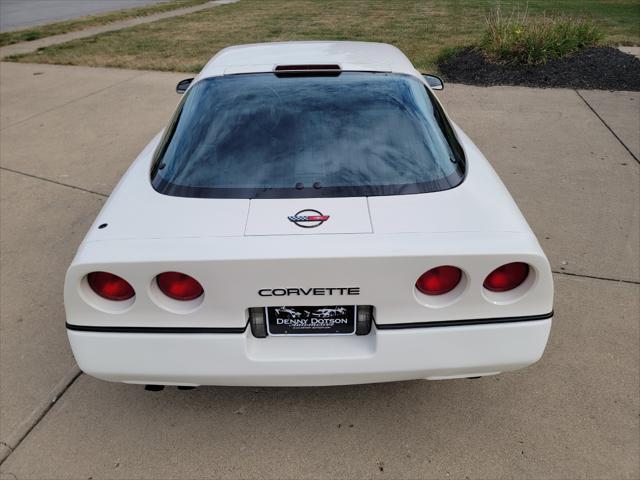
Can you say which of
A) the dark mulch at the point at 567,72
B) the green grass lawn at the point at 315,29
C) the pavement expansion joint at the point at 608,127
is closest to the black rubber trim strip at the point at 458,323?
the pavement expansion joint at the point at 608,127

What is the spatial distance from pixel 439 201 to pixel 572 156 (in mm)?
4033

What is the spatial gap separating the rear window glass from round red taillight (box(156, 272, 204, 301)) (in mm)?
403

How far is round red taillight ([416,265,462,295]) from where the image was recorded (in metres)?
1.97

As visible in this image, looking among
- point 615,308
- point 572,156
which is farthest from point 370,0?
point 615,308

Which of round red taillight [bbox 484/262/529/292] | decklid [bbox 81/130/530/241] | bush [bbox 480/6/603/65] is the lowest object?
bush [bbox 480/6/603/65]

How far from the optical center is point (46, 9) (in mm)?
18297

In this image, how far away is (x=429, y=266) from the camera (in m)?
1.89

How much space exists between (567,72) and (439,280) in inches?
302

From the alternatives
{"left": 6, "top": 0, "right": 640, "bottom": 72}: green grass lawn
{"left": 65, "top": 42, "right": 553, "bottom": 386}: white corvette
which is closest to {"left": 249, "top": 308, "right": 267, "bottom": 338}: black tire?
{"left": 65, "top": 42, "right": 553, "bottom": 386}: white corvette

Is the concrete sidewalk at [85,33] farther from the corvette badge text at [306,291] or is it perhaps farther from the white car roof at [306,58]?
the corvette badge text at [306,291]

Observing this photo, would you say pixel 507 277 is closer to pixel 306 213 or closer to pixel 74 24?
pixel 306 213

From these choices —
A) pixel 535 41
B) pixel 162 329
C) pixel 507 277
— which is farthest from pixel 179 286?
pixel 535 41

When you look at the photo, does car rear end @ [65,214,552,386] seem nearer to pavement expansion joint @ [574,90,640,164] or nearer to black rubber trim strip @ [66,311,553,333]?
black rubber trim strip @ [66,311,553,333]

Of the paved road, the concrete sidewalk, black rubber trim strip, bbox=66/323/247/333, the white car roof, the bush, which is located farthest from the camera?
the paved road
